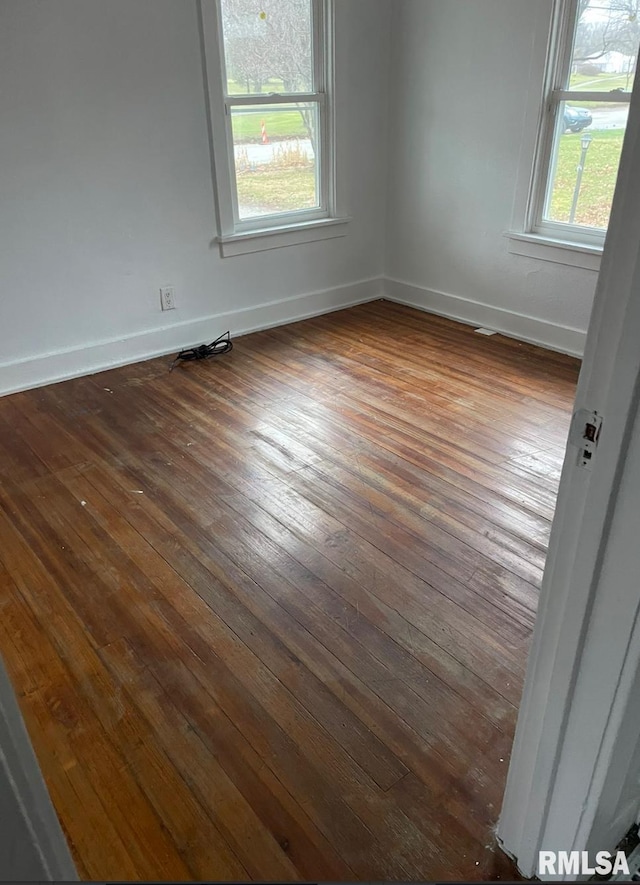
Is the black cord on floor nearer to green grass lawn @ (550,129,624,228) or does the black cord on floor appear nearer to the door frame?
green grass lawn @ (550,129,624,228)

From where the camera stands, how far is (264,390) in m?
3.38

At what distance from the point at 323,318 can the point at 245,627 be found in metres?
2.87

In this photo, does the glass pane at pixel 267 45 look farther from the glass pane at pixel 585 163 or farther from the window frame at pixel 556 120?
the glass pane at pixel 585 163

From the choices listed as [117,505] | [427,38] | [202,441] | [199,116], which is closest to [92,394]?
[202,441]

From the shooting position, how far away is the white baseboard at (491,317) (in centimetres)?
379

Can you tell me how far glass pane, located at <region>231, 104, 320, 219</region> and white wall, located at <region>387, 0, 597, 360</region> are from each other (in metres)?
0.64

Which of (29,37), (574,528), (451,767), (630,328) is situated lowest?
(451,767)

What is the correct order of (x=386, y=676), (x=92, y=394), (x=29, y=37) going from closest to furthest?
(x=386, y=676)
(x=29, y=37)
(x=92, y=394)

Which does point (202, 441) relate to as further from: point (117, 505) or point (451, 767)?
point (451, 767)

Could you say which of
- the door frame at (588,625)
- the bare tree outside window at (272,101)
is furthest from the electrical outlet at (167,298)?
the door frame at (588,625)

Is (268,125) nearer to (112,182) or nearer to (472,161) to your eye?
(112,182)

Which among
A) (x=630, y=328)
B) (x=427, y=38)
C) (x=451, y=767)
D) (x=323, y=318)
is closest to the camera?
(x=630, y=328)

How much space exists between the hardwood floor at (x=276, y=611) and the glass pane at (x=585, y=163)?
36.8 inches

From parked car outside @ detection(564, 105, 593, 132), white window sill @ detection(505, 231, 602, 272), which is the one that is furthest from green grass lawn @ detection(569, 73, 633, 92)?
white window sill @ detection(505, 231, 602, 272)
